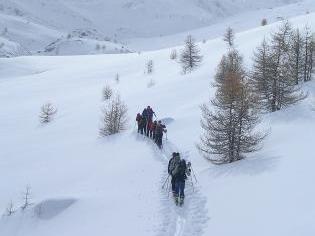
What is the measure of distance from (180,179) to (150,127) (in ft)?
34.5

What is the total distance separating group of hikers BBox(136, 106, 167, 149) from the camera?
90.5ft

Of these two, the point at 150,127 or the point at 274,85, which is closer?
the point at 274,85

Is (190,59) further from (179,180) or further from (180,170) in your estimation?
(179,180)

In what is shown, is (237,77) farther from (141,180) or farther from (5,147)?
(5,147)

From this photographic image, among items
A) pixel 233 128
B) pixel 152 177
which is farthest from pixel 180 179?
pixel 233 128

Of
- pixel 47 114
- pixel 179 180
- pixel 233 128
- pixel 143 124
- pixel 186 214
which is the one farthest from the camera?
pixel 47 114

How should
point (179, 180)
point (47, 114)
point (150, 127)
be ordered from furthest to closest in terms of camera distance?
point (47, 114)
point (150, 127)
point (179, 180)

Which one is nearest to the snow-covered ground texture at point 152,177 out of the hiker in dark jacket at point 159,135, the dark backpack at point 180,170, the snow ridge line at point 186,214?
the snow ridge line at point 186,214

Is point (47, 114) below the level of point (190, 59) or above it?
below

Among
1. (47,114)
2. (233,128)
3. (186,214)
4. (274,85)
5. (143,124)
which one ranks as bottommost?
(186,214)

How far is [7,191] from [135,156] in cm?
608

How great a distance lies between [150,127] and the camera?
29.6 meters

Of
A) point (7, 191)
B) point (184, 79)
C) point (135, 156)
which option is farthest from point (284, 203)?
point (184, 79)

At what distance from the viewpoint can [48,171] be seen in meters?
27.2
